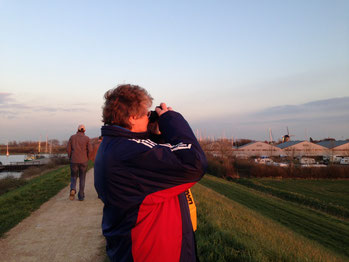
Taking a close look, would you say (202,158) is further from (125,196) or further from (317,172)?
(317,172)

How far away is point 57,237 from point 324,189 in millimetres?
31105

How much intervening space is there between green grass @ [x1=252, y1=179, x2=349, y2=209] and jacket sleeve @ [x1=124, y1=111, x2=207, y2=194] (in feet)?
81.5

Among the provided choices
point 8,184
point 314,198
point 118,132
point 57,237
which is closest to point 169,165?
point 118,132

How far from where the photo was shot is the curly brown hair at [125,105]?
185 centimetres

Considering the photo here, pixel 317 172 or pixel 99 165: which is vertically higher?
pixel 99 165

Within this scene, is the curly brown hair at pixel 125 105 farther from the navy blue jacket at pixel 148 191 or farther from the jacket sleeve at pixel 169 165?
the jacket sleeve at pixel 169 165

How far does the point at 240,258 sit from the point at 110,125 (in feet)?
9.84

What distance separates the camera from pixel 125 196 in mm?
1665

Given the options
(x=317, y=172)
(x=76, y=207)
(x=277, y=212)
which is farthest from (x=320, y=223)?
(x=317, y=172)

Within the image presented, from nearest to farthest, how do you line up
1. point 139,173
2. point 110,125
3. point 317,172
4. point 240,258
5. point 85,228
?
point 139,173 < point 110,125 < point 240,258 < point 85,228 < point 317,172

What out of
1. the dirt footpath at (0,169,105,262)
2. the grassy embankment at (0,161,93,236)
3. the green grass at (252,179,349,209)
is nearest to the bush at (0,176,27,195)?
the grassy embankment at (0,161,93,236)

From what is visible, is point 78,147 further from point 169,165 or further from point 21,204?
point 169,165

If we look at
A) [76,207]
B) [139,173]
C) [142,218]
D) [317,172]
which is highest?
[139,173]

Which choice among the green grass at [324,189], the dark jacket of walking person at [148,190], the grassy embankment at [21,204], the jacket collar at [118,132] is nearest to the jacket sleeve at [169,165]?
the dark jacket of walking person at [148,190]
